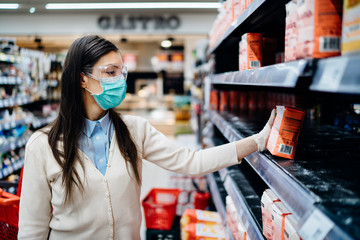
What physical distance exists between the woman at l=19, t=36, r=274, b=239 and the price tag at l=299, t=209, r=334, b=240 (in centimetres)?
65

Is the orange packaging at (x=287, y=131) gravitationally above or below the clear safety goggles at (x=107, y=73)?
below

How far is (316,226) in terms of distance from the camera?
26.1 inches

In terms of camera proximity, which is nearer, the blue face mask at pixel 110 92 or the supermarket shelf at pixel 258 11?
the supermarket shelf at pixel 258 11

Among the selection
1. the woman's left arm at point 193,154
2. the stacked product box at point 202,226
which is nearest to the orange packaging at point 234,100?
the stacked product box at point 202,226

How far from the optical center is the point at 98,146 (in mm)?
1543

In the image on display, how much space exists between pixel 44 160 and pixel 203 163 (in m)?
0.81

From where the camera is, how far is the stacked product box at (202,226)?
2.18m

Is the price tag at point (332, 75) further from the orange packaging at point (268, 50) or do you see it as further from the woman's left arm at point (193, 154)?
the orange packaging at point (268, 50)

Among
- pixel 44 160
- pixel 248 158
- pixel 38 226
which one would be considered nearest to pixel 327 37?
pixel 248 158

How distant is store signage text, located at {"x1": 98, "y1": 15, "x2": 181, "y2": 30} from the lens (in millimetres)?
8047

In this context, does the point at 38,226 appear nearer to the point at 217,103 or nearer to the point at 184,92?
the point at 217,103

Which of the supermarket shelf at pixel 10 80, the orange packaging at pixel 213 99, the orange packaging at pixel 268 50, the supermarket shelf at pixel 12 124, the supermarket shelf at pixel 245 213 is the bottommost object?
the supermarket shelf at pixel 245 213

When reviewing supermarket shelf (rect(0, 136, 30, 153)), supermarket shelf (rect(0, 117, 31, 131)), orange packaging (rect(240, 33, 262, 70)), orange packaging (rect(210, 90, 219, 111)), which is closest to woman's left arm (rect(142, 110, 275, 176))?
orange packaging (rect(240, 33, 262, 70))

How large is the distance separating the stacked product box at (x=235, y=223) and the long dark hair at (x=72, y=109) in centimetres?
70
